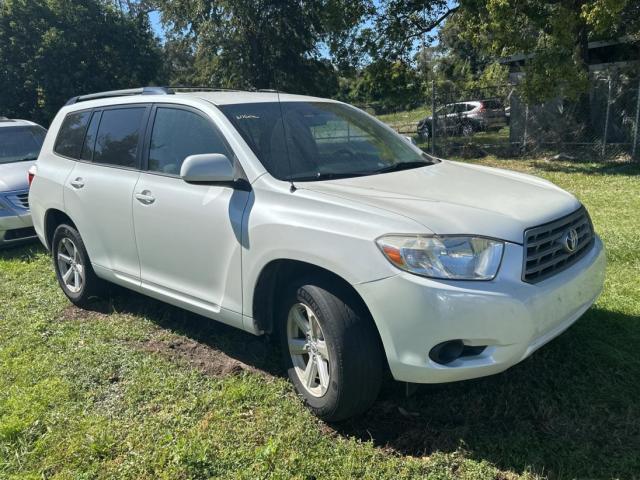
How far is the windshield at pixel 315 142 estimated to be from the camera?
3531 mm

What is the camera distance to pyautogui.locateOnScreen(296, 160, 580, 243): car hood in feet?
9.09

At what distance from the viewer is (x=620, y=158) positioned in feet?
43.6

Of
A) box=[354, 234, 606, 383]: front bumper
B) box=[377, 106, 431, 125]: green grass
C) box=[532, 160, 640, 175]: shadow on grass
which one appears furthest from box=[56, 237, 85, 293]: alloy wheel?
box=[377, 106, 431, 125]: green grass

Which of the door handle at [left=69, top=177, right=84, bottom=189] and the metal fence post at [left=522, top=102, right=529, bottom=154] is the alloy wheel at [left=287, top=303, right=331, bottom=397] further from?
the metal fence post at [left=522, top=102, right=529, bottom=154]

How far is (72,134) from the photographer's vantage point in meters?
5.15

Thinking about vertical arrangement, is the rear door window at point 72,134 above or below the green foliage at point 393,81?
above

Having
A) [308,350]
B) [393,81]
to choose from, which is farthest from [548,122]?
[308,350]

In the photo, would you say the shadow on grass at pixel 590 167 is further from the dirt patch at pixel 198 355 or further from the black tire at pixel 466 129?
the dirt patch at pixel 198 355

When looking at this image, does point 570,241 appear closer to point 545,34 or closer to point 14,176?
point 14,176

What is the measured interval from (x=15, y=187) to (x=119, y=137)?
3.74 metres

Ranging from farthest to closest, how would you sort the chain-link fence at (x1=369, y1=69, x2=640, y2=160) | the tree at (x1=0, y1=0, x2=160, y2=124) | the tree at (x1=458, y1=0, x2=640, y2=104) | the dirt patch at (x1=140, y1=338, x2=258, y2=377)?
the tree at (x1=0, y1=0, x2=160, y2=124) → the chain-link fence at (x1=369, y1=69, x2=640, y2=160) → the tree at (x1=458, y1=0, x2=640, y2=104) → the dirt patch at (x1=140, y1=338, x2=258, y2=377)

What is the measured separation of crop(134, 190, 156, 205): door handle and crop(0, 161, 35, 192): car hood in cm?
426

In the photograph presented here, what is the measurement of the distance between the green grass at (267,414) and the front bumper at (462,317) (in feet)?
1.59

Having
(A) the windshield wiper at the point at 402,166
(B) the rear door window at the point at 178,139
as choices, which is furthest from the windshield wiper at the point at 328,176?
(B) the rear door window at the point at 178,139
